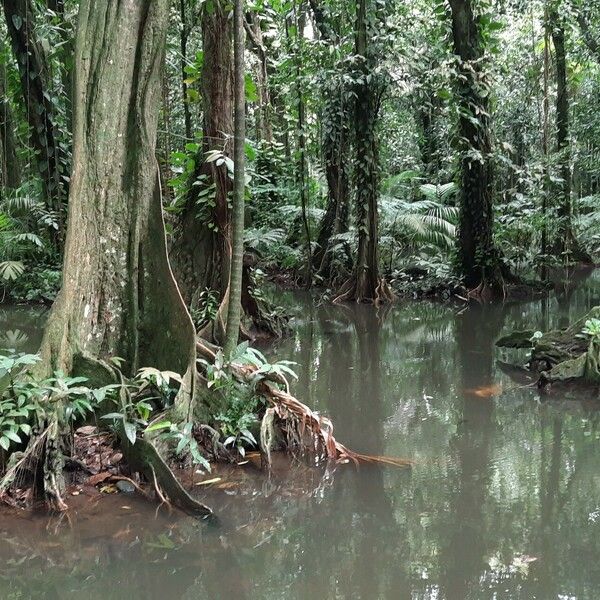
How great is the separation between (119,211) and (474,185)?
9.01 m

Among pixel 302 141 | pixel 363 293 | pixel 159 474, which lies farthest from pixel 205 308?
pixel 302 141

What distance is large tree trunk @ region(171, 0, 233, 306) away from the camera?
27.3ft

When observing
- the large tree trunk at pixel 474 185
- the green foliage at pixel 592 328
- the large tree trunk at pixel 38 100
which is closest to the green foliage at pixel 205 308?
the green foliage at pixel 592 328

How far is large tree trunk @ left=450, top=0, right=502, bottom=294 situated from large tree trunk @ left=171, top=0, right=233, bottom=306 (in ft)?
17.0

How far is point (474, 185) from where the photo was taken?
13.0 m

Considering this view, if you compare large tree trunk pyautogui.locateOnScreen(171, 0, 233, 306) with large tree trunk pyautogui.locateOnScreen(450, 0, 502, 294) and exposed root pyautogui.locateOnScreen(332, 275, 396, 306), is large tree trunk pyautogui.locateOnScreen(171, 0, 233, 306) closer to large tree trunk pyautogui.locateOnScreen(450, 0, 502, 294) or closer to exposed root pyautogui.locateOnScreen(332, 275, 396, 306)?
exposed root pyautogui.locateOnScreen(332, 275, 396, 306)

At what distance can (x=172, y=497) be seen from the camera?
417 cm

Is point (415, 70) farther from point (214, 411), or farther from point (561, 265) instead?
point (214, 411)

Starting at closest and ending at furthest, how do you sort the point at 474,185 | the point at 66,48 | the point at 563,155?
the point at 66,48
the point at 474,185
the point at 563,155

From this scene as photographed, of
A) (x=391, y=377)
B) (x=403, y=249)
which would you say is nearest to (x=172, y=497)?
(x=391, y=377)

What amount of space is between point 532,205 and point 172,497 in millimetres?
12955

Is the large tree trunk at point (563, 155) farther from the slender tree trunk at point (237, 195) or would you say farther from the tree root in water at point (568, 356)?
the slender tree trunk at point (237, 195)

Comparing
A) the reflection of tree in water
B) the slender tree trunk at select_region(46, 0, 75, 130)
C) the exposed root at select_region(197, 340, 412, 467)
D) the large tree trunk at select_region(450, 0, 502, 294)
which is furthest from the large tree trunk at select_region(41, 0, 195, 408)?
the large tree trunk at select_region(450, 0, 502, 294)

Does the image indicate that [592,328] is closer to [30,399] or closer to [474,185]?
[30,399]
